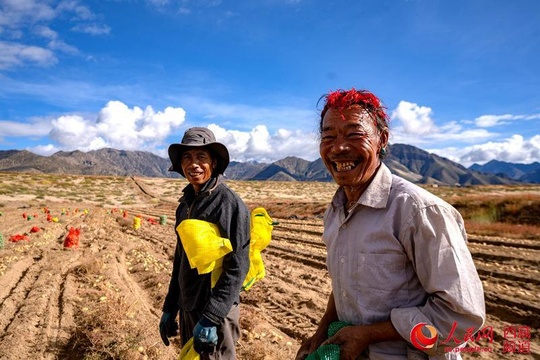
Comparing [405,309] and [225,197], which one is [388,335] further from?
[225,197]

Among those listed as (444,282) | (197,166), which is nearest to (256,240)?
(197,166)

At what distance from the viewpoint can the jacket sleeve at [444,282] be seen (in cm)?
128

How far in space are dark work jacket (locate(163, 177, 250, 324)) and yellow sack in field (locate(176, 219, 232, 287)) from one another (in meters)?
0.09

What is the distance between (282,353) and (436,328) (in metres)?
3.52

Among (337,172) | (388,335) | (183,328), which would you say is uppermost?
(337,172)

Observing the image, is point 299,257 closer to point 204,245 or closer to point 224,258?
point 224,258

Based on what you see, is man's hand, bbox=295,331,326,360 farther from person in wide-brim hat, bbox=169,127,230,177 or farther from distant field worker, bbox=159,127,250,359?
person in wide-brim hat, bbox=169,127,230,177

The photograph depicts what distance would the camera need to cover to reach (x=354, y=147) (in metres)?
1.64

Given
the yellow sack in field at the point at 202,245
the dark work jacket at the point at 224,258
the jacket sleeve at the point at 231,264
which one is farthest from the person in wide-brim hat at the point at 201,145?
the yellow sack in field at the point at 202,245

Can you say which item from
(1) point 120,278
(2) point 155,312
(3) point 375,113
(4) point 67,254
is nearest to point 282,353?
(2) point 155,312

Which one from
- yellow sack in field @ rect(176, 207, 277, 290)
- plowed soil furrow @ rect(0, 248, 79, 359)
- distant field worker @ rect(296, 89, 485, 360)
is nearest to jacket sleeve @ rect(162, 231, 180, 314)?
yellow sack in field @ rect(176, 207, 277, 290)

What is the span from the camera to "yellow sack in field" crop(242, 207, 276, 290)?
2.70 m

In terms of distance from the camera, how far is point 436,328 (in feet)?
4.32

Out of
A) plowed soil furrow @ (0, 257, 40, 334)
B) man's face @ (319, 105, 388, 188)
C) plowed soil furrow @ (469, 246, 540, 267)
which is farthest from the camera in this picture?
plowed soil furrow @ (469, 246, 540, 267)
